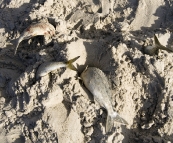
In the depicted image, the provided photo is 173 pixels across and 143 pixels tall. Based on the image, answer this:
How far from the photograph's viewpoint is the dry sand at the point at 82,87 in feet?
14.6

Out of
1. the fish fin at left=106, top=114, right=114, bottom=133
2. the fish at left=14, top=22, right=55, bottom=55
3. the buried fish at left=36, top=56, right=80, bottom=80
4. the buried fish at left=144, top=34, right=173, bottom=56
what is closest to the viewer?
the fish fin at left=106, top=114, right=114, bottom=133

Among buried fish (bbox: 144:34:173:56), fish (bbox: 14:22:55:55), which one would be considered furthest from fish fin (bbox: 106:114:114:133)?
fish (bbox: 14:22:55:55)

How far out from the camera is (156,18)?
20.5 ft

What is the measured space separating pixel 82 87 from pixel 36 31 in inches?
69.9

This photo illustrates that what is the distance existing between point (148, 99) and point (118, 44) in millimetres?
1304

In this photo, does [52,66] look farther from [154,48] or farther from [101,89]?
[154,48]

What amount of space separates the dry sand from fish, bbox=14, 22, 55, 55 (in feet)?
0.54

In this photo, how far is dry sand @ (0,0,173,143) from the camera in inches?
175

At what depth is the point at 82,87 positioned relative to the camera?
15.8 feet

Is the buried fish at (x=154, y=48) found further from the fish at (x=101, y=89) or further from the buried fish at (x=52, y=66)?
the buried fish at (x=52, y=66)

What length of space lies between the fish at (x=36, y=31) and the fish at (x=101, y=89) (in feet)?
4.47

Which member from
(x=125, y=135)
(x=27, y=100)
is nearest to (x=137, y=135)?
(x=125, y=135)

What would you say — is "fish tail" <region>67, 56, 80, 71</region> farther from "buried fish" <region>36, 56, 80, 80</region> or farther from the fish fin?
the fish fin

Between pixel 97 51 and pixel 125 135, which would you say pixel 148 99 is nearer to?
pixel 125 135
